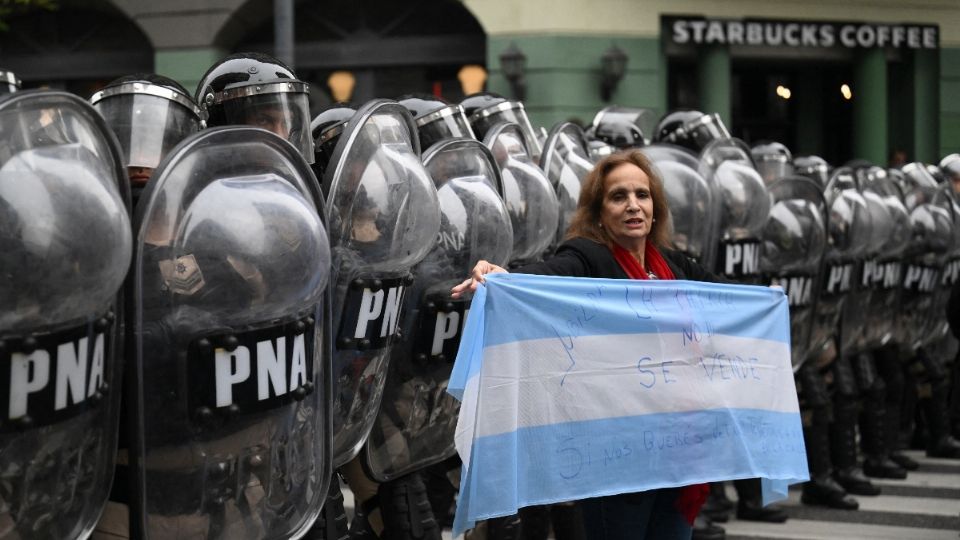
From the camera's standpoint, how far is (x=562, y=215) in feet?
19.8

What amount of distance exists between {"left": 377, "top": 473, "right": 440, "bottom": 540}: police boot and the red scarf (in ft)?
3.08

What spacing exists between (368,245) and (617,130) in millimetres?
3311

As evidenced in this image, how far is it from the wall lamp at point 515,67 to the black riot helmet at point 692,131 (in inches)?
369

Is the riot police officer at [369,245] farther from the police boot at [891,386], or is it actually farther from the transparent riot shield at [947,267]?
the transparent riot shield at [947,267]

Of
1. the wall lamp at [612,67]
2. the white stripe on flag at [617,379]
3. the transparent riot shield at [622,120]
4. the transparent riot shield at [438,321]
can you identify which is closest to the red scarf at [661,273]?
the white stripe on flag at [617,379]

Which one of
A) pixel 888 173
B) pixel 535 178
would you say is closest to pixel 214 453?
pixel 535 178

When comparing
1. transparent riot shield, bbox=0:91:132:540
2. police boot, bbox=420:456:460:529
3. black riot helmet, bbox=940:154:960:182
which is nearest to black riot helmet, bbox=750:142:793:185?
black riot helmet, bbox=940:154:960:182

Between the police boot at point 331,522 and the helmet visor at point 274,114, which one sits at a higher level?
the helmet visor at point 274,114

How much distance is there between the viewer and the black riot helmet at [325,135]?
14.6 feet

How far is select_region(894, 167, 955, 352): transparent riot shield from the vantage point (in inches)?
327

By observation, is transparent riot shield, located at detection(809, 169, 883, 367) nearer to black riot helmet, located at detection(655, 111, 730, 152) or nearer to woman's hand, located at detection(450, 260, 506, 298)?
black riot helmet, located at detection(655, 111, 730, 152)

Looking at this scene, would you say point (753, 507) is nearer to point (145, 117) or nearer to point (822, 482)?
point (822, 482)

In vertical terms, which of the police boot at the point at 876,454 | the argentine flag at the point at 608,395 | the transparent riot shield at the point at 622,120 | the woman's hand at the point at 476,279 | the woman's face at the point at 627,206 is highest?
the transparent riot shield at the point at 622,120

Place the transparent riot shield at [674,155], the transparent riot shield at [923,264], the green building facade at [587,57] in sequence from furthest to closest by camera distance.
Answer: the green building facade at [587,57]
the transparent riot shield at [923,264]
the transparent riot shield at [674,155]
